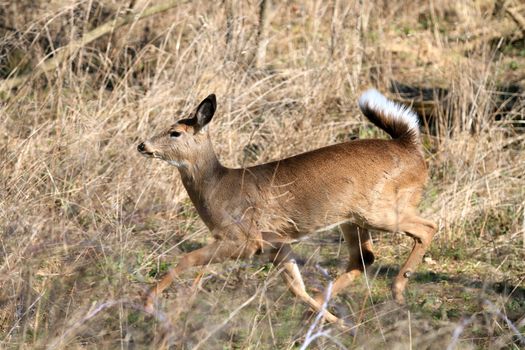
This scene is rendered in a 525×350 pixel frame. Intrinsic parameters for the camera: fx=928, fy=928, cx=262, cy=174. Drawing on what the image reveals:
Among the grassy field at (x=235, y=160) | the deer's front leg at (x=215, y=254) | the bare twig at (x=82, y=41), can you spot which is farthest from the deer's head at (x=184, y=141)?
the bare twig at (x=82, y=41)

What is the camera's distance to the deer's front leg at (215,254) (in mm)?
5090

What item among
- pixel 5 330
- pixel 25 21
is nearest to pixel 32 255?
pixel 5 330

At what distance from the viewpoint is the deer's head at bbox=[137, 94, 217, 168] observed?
18.2ft

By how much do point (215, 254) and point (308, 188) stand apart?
30.5 inches

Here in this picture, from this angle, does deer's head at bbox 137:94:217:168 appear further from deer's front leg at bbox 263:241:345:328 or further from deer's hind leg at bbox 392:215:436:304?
deer's hind leg at bbox 392:215:436:304

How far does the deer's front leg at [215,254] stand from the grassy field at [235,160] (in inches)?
5.0

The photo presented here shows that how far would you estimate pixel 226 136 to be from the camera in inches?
288

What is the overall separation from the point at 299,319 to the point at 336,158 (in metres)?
1.08

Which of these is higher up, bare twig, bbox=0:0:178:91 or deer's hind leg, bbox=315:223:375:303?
bare twig, bbox=0:0:178:91

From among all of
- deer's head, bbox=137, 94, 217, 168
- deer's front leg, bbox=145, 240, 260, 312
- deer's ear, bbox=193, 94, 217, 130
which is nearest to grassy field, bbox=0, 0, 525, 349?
deer's front leg, bbox=145, 240, 260, 312

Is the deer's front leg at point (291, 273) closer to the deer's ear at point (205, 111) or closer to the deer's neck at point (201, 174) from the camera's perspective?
the deer's neck at point (201, 174)

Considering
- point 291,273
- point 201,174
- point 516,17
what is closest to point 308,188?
point 291,273

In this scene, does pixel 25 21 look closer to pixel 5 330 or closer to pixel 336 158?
pixel 336 158

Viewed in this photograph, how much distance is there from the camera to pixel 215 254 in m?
5.18
